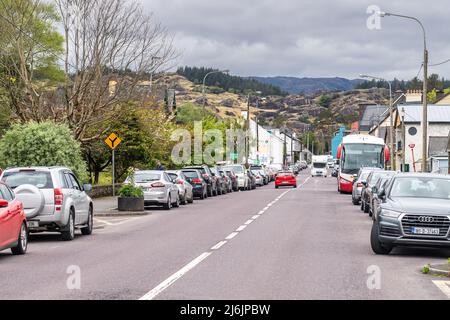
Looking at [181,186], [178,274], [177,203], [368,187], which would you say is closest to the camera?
[178,274]

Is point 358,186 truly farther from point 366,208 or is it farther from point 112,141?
point 112,141

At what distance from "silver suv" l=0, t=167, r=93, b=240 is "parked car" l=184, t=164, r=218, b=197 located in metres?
25.2

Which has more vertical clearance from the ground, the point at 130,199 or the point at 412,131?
the point at 412,131

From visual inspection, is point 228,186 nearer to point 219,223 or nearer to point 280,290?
point 219,223

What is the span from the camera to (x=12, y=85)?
126 ft

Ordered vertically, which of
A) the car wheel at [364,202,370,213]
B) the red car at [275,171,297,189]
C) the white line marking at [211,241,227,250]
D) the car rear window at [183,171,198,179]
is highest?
the car rear window at [183,171,198,179]

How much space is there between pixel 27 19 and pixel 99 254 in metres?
24.5

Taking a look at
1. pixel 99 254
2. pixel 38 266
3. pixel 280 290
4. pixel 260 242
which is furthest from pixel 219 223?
pixel 280 290

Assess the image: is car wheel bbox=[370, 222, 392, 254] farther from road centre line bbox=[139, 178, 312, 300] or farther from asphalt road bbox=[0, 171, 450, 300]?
road centre line bbox=[139, 178, 312, 300]

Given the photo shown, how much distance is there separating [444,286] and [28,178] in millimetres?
10922

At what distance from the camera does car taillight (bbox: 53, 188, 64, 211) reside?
1911cm

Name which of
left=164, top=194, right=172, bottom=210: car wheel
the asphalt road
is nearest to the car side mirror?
the asphalt road

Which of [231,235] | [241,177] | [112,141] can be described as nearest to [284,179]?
[241,177]

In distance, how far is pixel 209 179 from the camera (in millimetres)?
46969
